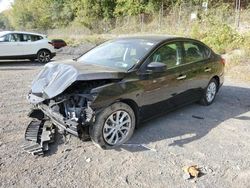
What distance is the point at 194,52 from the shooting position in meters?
6.05

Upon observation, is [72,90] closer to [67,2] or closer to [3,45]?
[3,45]

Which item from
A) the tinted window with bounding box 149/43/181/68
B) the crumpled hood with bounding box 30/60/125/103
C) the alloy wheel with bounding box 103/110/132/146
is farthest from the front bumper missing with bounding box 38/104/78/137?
the tinted window with bounding box 149/43/181/68

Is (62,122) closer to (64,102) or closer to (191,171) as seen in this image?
(64,102)

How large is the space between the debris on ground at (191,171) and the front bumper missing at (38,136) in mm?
1970

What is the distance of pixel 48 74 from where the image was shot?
478 centimetres

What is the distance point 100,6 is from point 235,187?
36.5m

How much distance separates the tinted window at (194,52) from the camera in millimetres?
→ 5773

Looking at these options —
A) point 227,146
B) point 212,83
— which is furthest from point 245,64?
point 227,146

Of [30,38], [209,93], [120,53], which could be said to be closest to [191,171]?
[120,53]

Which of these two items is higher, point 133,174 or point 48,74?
point 48,74

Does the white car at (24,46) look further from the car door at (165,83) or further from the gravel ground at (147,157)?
the car door at (165,83)

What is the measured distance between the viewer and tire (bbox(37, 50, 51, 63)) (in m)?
14.4

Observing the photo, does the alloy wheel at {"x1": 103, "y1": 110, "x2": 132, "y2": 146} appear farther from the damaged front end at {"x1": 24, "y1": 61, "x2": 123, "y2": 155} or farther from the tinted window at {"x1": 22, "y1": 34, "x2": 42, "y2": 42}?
the tinted window at {"x1": 22, "y1": 34, "x2": 42, "y2": 42}

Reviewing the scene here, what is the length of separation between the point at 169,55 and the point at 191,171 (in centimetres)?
233
